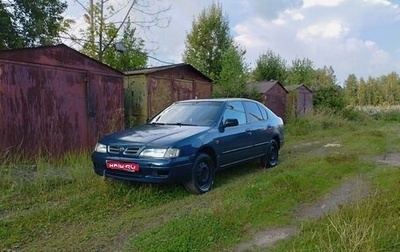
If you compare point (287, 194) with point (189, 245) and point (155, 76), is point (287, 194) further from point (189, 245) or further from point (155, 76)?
point (155, 76)

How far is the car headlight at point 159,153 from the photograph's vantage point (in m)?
4.90

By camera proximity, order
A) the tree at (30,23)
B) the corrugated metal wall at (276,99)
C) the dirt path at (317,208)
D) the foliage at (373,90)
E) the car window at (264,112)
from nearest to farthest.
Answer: the dirt path at (317,208) → the car window at (264,112) → the tree at (30,23) → the corrugated metal wall at (276,99) → the foliage at (373,90)

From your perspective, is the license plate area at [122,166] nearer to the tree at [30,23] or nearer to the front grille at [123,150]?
the front grille at [123,150]

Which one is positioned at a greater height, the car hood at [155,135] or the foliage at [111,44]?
the foliage at [111,44]

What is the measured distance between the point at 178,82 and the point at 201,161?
6884mm

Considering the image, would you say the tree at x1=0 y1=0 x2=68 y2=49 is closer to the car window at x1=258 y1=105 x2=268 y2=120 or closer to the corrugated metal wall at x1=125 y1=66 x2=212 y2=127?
the corrugated metal wall at x1=125 y1=66 x2=212 y2=127

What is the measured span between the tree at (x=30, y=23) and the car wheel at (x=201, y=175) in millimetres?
13401

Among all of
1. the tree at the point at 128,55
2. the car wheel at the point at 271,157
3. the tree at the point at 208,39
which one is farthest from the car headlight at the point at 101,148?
the tree at the point at 208,39

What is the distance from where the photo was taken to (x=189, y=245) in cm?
340

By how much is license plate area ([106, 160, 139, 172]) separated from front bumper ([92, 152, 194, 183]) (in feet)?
0.15

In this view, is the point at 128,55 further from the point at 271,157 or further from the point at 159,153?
the point at 159,153

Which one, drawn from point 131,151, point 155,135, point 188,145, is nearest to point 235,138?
point 188,145

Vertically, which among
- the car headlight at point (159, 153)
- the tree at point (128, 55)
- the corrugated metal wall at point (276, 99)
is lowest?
the car headlight at point (159, 153)

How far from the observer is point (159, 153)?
4.91 metres
